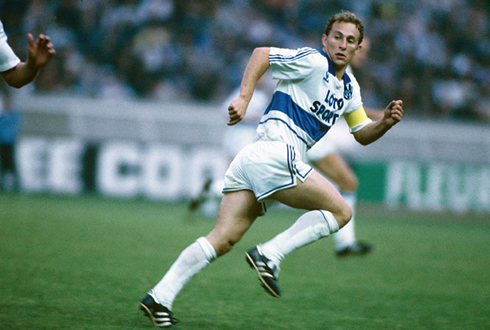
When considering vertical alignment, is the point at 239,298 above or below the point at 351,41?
below

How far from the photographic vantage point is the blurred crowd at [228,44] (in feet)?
48.5

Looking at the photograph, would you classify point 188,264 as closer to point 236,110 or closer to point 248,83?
point 236,110

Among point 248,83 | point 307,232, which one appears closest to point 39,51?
point 248,83

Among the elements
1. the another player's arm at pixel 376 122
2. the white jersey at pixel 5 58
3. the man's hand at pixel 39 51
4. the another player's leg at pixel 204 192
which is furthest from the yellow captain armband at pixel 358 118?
the another player's leg at pixel 204 192

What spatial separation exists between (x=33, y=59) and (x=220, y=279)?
8.26ft

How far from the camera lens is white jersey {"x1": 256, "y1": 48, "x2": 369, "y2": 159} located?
379 centimetres

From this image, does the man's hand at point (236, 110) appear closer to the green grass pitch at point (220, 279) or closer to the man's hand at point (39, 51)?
the man's hand at point (39, 51)

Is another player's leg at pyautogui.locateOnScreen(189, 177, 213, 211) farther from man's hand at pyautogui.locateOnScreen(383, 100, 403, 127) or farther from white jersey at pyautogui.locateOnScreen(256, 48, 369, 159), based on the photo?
man's hand at pyautogui.locateOnScreen(383, 100, 403, 127)

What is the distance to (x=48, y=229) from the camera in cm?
812

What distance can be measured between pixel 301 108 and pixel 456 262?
14.4 ft

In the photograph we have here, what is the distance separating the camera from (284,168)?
12.3 feet

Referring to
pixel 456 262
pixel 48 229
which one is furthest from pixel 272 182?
pixel 48 229

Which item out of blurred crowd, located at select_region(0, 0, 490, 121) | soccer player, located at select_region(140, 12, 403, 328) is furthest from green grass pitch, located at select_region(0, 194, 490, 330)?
blurred crowd, located at select_region(0, 0, 490, 121)

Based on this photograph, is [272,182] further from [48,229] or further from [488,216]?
[488,216]
